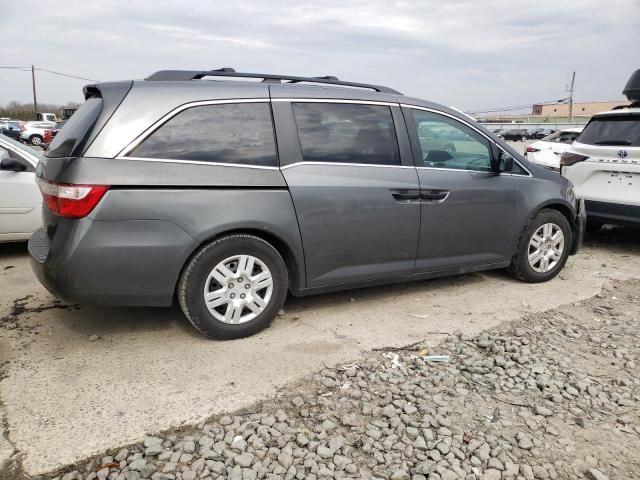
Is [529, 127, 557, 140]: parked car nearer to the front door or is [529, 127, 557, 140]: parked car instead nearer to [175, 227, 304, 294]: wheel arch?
the front door

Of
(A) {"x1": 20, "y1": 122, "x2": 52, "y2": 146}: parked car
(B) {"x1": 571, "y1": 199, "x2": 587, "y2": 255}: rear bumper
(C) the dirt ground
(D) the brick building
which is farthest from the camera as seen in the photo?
(D) the brick building

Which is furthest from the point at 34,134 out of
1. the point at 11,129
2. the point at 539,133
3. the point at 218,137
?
the point at 539,133

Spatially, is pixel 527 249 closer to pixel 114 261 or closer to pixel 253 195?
pixel 253 195

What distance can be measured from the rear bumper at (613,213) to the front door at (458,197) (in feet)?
6.50

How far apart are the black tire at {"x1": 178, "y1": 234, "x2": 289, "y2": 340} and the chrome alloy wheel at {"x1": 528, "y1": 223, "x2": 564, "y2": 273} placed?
254cm

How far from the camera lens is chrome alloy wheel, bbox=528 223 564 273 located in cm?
479

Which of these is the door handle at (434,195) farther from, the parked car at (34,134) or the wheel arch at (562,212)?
the parked car at (34,134)

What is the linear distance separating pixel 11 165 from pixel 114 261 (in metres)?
3.16

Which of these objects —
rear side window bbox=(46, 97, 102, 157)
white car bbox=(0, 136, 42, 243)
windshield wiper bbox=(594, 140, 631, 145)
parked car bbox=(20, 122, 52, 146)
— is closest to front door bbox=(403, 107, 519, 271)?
windshield wiper bbox=(594, 140, 631, 145)

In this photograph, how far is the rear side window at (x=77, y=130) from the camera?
125 inches

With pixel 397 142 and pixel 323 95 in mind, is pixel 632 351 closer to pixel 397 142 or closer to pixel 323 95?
pixel 397 142

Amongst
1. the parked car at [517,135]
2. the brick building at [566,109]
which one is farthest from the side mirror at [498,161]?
the brick building at [566,109]

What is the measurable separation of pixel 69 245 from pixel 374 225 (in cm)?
207

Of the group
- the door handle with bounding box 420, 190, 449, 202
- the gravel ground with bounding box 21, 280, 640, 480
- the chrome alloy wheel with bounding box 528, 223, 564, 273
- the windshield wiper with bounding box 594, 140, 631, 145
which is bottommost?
the gravel ground with bounding box 21, 280, 640, 480
